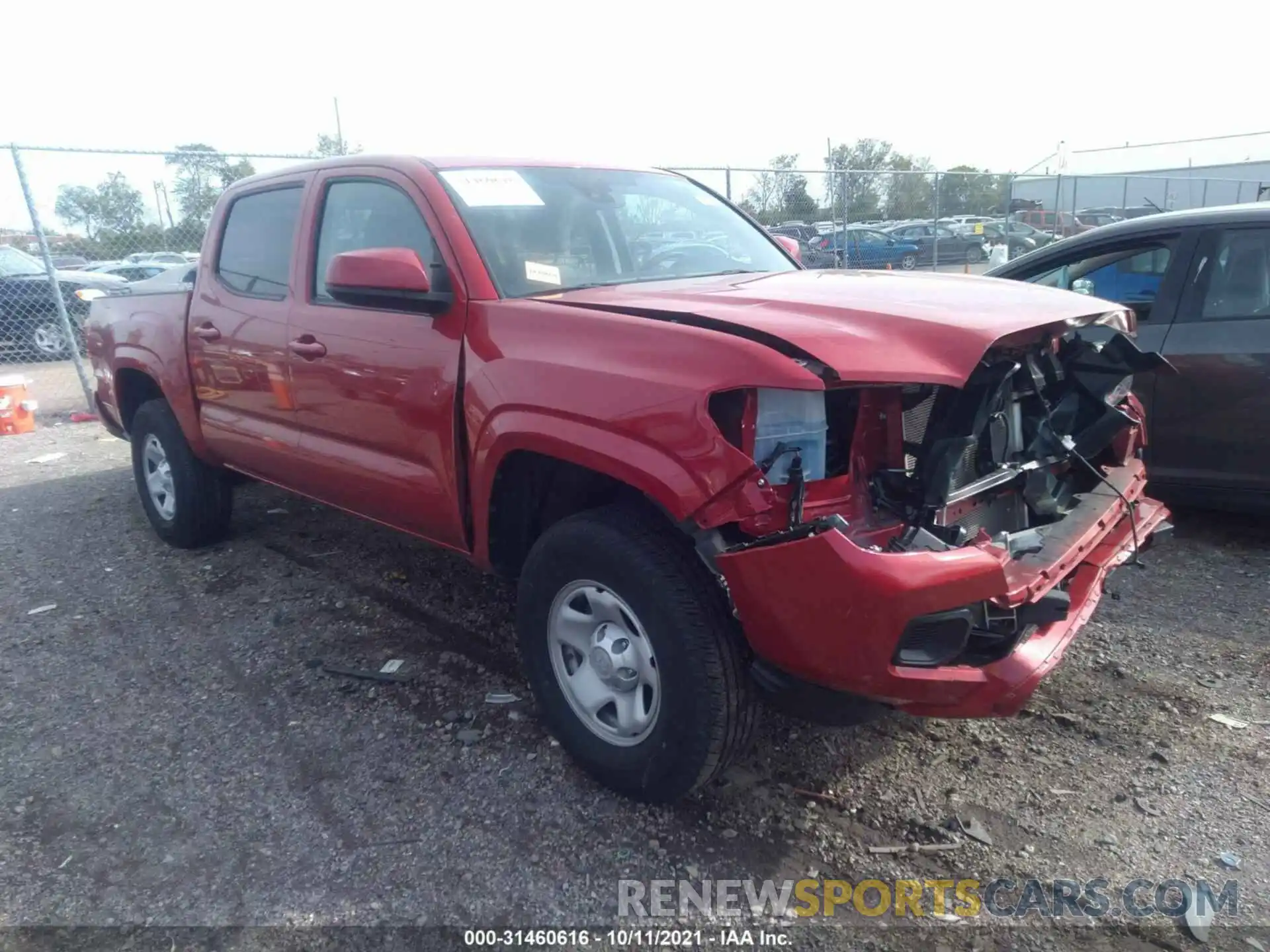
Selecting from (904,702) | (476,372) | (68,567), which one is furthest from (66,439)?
(904,702)

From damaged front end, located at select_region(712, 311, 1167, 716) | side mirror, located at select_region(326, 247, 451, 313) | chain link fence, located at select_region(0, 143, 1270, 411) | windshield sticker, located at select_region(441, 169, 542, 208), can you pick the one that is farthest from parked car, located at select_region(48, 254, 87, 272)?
damaged front end, located at select_region(712, 311, 1167, 716)

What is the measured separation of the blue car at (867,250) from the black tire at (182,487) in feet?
33.2

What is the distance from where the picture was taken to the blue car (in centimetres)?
1370

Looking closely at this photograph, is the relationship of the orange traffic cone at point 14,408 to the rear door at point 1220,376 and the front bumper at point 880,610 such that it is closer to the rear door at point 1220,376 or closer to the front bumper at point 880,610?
the front bumper at point 880,610

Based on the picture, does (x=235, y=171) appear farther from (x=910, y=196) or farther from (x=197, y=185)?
(x=910, y=196)

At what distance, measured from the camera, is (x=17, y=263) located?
11656mm

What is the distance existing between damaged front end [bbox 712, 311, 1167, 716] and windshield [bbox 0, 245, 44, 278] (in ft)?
40.1

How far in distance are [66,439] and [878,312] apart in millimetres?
8777

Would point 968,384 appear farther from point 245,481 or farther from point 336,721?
point 245,481

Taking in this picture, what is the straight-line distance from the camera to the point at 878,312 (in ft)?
8.23

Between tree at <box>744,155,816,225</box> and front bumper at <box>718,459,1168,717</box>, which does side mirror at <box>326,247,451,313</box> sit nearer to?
front bumper at <box>718,459,1168,717</box>

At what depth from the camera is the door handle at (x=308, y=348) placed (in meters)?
3.65

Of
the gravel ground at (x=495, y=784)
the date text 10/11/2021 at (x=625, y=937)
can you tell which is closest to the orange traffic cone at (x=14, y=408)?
the gravel ground at (x=495, y=784)

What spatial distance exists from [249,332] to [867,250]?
12.1 metres
